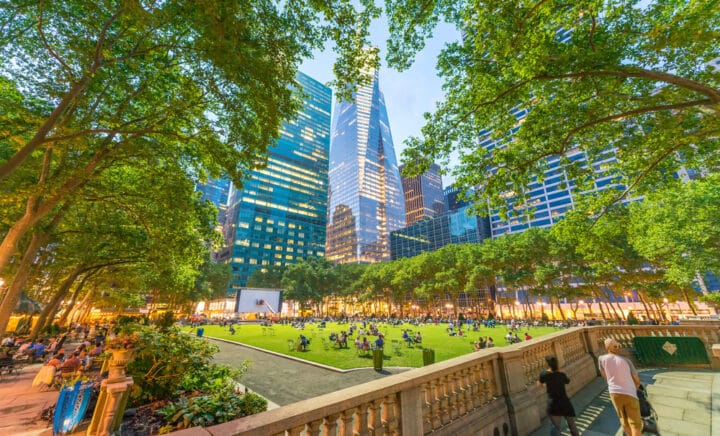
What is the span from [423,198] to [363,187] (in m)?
38.5

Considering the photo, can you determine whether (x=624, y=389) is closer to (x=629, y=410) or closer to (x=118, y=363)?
(x=629, y=410)

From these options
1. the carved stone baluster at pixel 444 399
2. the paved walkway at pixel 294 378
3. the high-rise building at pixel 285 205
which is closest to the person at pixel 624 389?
the carved stone baluster at pixel 444 399

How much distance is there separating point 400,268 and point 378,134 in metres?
124

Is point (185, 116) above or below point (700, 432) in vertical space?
above

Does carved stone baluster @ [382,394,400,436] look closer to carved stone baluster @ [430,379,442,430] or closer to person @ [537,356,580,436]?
carved stone baluster @ [430,379,442,430]

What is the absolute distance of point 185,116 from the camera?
9.70 meters

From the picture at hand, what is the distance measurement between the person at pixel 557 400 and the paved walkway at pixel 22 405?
11089mm

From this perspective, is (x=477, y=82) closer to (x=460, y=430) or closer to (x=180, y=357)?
(x=460, y=430)

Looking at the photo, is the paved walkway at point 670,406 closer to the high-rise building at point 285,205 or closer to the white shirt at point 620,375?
the white shirt at point 620,375

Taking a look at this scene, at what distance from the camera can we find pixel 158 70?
9.48m

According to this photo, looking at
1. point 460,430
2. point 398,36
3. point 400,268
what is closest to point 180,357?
point 460,430

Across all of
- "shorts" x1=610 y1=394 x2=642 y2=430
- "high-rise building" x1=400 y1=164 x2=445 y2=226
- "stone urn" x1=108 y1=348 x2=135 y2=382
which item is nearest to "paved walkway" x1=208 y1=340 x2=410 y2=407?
"stone urn" x1=108 y1=348 x2=135 y2=382

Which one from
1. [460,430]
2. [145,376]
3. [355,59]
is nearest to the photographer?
[460,430]

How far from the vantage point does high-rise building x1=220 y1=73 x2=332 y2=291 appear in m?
108
